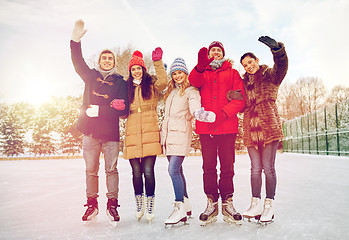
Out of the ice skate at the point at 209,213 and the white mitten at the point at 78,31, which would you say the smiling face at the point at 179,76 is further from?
the ice skate at the point at 209,213

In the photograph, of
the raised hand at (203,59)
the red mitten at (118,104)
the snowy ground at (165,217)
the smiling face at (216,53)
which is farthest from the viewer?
the smiling face at (216,53)

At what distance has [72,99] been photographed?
2420 cm

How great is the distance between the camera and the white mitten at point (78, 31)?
2752mm

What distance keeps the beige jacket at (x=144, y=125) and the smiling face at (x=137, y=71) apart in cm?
12

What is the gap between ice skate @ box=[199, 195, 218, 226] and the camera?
8.37ft

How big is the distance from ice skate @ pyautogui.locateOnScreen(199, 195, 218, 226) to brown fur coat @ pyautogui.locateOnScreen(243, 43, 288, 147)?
→ 645 mm

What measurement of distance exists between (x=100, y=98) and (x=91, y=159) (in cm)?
60

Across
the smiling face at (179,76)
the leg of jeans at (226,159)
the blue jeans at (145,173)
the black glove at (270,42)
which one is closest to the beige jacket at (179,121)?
the smiling face at (179,76)

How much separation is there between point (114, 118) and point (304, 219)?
2.09 meters

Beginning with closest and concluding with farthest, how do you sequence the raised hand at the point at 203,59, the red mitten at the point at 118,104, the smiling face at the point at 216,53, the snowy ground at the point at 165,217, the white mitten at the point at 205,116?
the snowy ground at the point at 165,217
the white mitten at the point at 205,116
the raised hand at the point at 203,59
the red mitten at the point at 118,104
the smiling face at the point at 216,53

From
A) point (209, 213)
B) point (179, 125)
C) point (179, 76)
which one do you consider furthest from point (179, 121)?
point (209, 213)

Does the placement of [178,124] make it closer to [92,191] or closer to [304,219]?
[92,191]

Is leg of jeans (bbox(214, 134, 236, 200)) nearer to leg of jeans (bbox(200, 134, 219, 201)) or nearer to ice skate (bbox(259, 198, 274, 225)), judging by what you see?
leg of jeans (bbox(200, 134, 219, 201))

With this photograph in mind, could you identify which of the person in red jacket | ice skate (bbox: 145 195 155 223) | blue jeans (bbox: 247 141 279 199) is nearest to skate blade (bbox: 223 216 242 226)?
the person in red jacket
